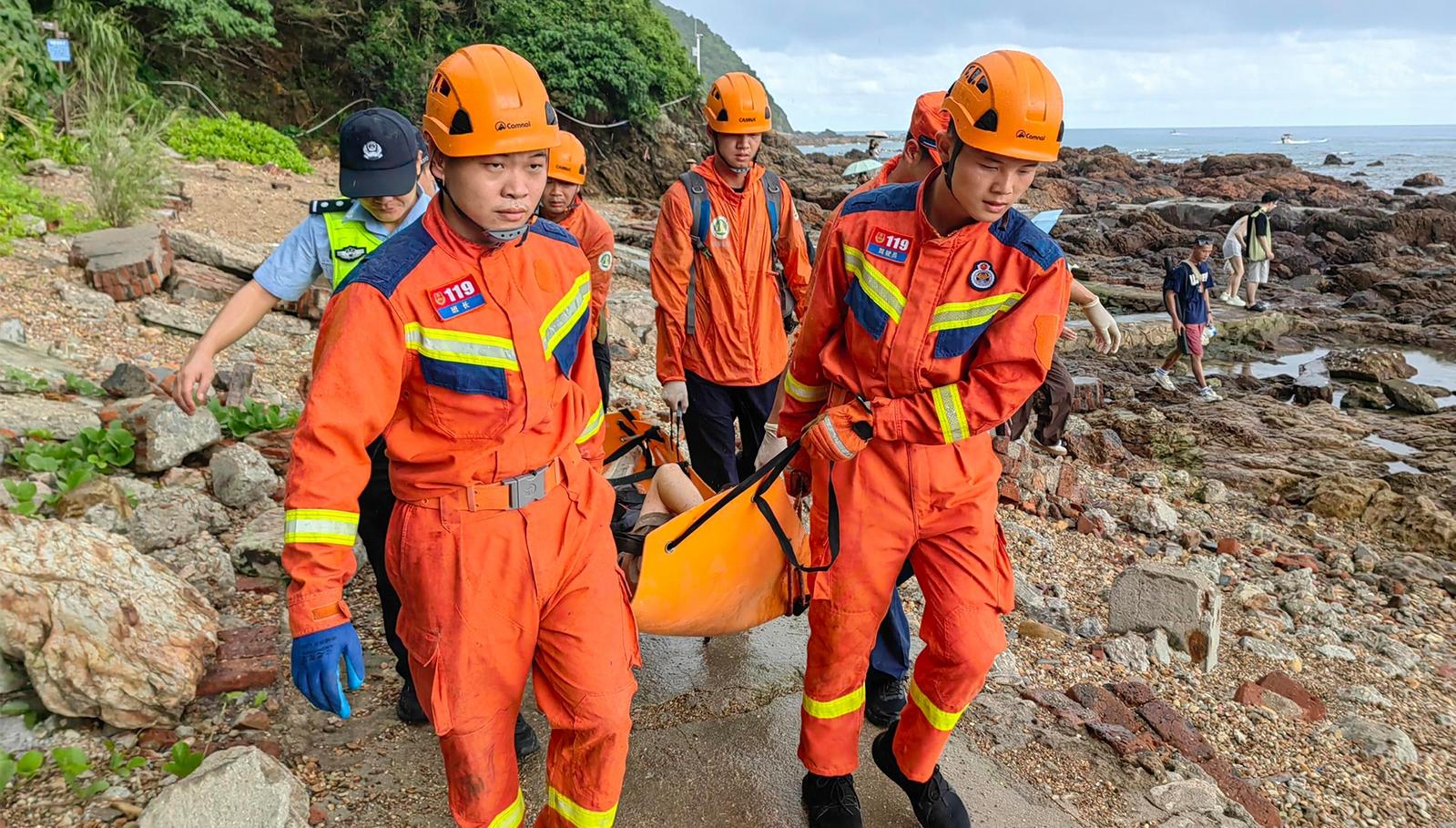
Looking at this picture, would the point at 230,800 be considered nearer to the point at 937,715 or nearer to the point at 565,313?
the point at 565,313

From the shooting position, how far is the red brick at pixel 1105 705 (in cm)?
355

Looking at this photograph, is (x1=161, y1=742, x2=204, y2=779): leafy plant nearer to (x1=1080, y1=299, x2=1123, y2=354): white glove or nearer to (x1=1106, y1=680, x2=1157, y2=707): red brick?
(x1=1080, y1=299, x2=1123, y2=354): white glove

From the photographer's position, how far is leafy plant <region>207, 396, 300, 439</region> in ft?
15.8

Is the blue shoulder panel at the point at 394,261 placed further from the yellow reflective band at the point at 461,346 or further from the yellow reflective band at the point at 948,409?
the yellow reflective band at the point at 948,409

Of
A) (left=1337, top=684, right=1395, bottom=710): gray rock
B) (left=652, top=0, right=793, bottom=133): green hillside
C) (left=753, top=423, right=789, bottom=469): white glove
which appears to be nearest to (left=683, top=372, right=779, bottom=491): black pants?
(left=753, top=423, right=789, bottom=469): white glove

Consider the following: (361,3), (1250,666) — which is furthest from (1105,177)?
(1250,666)

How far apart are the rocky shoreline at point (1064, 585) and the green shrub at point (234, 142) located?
11.6 feet

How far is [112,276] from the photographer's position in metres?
6.62

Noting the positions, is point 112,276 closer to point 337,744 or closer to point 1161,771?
point 337,744

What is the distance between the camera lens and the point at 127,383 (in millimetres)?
5027

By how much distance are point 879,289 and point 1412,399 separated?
36.9 feet

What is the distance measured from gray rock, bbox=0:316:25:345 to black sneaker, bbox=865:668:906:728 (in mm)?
5321

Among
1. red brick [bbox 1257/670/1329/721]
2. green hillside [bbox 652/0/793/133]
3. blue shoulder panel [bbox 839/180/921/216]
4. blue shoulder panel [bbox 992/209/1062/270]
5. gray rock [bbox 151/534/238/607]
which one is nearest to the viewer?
blue shoulder panel [bbox 992/209/1062/270]

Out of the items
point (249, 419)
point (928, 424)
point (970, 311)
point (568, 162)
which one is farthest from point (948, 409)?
point (249, 419)
